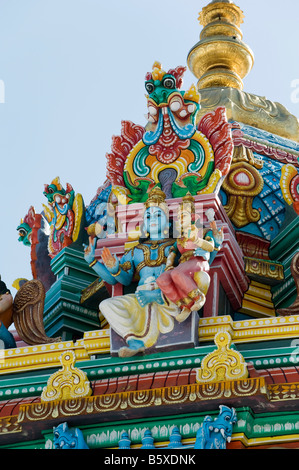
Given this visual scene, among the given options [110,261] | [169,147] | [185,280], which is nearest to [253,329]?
[185,280]

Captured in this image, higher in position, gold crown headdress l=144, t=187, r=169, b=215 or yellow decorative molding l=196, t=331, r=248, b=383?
gold crown headdress l=144, t=187, r=169, b=215

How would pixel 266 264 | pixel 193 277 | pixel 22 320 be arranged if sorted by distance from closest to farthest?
1. pixel 193 277
2. pixel 22 320
3. pixel 266 264

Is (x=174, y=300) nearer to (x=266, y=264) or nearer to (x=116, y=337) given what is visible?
(x=116, y=337)

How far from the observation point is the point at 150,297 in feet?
60.6

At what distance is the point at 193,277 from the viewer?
18141mm

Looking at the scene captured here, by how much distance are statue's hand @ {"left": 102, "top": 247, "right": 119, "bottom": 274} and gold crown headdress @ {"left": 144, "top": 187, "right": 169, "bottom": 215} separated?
0.96 m

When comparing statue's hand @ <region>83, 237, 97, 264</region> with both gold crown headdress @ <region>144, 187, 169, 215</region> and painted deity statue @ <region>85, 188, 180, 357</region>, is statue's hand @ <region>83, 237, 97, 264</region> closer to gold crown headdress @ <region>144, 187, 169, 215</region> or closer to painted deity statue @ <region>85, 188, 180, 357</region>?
painted deity statue @ <region>85, 188, 180, 357</region>

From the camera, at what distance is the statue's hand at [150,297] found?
18.4 metres

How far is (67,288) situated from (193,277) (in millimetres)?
4294

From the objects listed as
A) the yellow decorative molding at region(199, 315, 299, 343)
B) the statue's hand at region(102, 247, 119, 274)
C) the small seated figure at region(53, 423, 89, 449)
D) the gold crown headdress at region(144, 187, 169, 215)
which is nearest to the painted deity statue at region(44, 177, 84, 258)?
the gold crown headdress at region(144, 187, 169, 215)

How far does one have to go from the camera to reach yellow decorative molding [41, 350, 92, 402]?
1766cm

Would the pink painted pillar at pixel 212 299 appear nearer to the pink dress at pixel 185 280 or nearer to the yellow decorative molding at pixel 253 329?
the yellow decorative molding at pixel 253 329
